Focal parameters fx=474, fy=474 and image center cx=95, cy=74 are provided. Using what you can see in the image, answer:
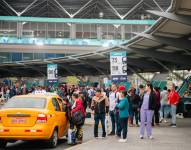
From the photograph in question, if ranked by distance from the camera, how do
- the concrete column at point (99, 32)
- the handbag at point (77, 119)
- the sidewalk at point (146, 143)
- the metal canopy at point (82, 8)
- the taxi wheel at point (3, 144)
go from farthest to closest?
the metal canopy at point (82, 8)
the concrete column at point (99, 32)
the handbag at point (77, 119)
the taxi wheel at point (3, 144)
the sidewalk at point (146, 143)

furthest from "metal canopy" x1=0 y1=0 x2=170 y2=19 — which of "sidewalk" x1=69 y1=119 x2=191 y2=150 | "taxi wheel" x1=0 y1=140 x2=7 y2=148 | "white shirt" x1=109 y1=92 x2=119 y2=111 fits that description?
"taxi wheel" x1=0 y1=140 x2=7 y2=148

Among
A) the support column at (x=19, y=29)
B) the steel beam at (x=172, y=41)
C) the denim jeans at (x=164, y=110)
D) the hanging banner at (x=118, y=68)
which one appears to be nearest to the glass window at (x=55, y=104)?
the hanging banner at (x=118, y=68)

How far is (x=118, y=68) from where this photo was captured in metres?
19.8


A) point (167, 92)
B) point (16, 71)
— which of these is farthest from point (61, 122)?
point (16, 71)

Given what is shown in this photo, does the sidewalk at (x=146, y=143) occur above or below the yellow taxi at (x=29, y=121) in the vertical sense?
below

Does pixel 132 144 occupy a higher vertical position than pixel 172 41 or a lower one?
lower

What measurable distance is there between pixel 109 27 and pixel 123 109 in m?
68.2

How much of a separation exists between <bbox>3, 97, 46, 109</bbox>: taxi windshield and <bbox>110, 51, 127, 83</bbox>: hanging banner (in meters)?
6.64

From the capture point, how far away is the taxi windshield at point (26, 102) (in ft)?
43.3

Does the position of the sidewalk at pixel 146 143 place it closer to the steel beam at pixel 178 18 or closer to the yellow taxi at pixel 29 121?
the yellow taxi at pixel 29 121

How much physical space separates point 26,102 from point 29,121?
882mm

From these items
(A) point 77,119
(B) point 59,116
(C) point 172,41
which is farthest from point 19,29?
(B) point 59,116

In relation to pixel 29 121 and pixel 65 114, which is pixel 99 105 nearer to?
pixel 65 114

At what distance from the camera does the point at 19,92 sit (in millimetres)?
41625
